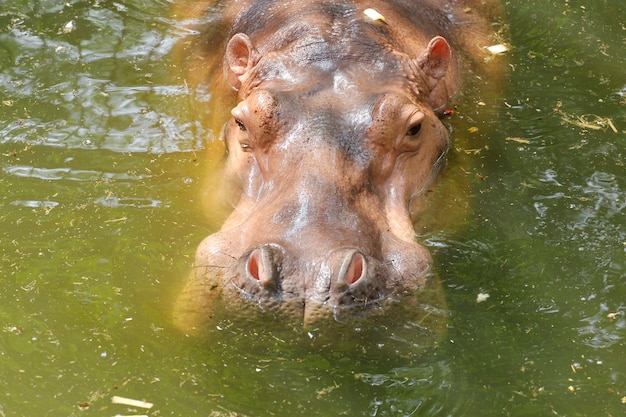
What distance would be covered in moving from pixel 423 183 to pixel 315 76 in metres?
0.96

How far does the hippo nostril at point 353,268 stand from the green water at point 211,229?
43 cm

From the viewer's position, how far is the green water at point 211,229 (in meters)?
4.73

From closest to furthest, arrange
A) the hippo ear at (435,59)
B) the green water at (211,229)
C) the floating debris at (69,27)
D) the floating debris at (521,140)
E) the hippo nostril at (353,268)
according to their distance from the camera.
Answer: the hippo nostril at (353,268) < the green water at (211,229) < the hippo ear at (435,59) < the floating debris at (521,140) < the floating debris at (69,27)

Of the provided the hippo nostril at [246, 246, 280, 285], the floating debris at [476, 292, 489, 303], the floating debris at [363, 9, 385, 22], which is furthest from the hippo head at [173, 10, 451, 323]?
the floating debris at [476, 292, 489, 303]

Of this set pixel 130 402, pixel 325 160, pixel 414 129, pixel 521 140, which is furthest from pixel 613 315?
pixel 130 402

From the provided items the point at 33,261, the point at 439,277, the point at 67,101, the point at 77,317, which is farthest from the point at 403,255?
the point at 67,101

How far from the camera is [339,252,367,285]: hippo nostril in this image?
4418 mm

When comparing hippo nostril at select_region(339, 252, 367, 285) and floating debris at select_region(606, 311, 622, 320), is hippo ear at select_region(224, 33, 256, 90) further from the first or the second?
floating debris at select_region(606, 311, 622, 320)

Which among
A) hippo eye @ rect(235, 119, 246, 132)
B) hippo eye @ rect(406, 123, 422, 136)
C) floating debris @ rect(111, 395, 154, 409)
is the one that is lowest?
floating debris @ rect(111, 395, 154, 409)

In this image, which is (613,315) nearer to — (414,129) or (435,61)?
(414,129)

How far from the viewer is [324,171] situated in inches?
203

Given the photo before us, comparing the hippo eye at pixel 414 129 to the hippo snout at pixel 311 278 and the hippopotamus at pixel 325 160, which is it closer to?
the hippopotamus at pixel 325 160

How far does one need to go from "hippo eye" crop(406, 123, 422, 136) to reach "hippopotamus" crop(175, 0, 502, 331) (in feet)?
0.05

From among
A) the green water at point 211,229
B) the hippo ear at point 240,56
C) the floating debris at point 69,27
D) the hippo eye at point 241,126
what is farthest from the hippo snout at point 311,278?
the floating debris at point 69,27
